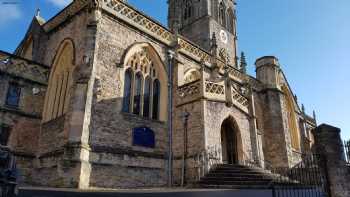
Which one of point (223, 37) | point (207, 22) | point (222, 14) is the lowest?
point (223, 37)

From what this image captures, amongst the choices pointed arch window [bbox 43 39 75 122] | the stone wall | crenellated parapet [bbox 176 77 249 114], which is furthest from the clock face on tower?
pointed arch window [bbox 43 39 75 122]

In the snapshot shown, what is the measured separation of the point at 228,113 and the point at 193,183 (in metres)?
5.10

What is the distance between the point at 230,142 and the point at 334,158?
9.23m

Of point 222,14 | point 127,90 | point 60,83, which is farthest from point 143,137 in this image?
point 222,14

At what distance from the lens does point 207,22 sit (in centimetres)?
3159

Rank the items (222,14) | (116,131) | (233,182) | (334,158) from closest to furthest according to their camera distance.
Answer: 1. (334,158)
2. (233,182)
3. (116,131)
4. (222,14)

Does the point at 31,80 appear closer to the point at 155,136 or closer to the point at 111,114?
the point at 111,114

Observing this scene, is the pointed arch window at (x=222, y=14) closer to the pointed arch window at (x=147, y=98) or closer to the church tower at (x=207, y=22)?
the church tower at (x=207, y=22)

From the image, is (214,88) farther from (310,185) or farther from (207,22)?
(207,22)

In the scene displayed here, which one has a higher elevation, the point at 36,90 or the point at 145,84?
the point at 145,84

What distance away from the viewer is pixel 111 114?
1330 centimetres

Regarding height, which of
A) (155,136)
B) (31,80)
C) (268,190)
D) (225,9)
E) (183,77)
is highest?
(225,9)

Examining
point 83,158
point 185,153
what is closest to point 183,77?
point 185,153

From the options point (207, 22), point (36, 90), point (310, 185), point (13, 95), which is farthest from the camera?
point (207, 22)
